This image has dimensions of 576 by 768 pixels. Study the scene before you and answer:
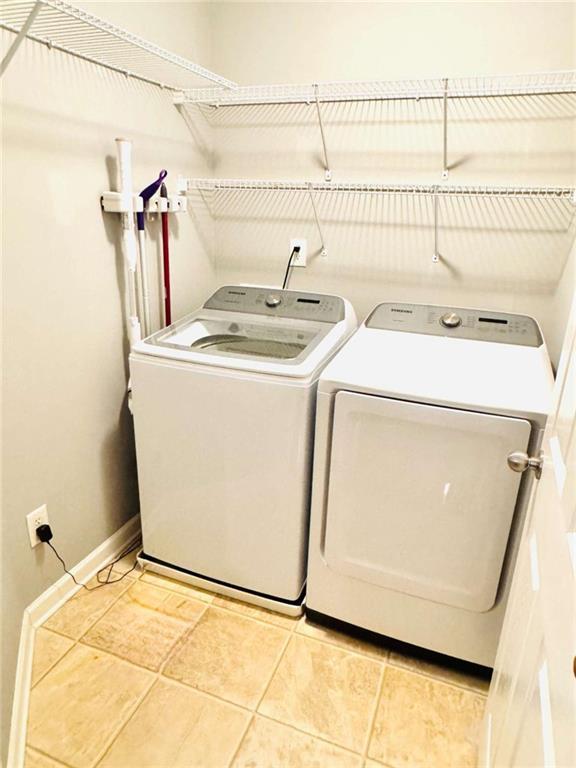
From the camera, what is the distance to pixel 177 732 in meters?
1.40

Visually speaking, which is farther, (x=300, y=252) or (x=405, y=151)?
(x=300, y=252)

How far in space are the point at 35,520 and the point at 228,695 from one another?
815 mm

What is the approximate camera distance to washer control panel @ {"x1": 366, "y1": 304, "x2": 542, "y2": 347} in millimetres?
1804

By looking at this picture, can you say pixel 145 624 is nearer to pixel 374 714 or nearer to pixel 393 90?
pixel 374 714

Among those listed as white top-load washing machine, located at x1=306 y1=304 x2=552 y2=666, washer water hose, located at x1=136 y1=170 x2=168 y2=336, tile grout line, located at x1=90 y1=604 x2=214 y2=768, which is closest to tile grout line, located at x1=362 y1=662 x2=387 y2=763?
white top-load washing machine, located at x1=306 y1=304 x2=552 y2=666

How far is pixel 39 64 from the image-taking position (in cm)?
142

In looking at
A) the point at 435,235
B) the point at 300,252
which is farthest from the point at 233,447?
the point at 435,235

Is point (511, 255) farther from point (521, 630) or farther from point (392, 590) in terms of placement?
point (521, 630)

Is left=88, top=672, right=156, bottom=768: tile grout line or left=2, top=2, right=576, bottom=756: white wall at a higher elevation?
left=2, top=2, right=576, bottom=756: white wall

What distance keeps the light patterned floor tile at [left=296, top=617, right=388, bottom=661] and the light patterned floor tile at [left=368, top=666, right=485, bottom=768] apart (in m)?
0.08

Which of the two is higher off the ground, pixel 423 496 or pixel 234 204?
pixel 234 204

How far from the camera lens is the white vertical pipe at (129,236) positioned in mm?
1674

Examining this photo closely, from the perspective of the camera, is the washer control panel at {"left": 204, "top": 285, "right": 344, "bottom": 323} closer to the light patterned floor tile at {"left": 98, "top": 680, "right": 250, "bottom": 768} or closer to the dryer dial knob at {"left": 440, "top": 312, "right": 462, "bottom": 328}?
the dryer dial knob at {"left": 440, "top": 312, "right": 462, "bottom": 328}

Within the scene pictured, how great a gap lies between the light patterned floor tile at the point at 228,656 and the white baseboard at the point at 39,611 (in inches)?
16.0
